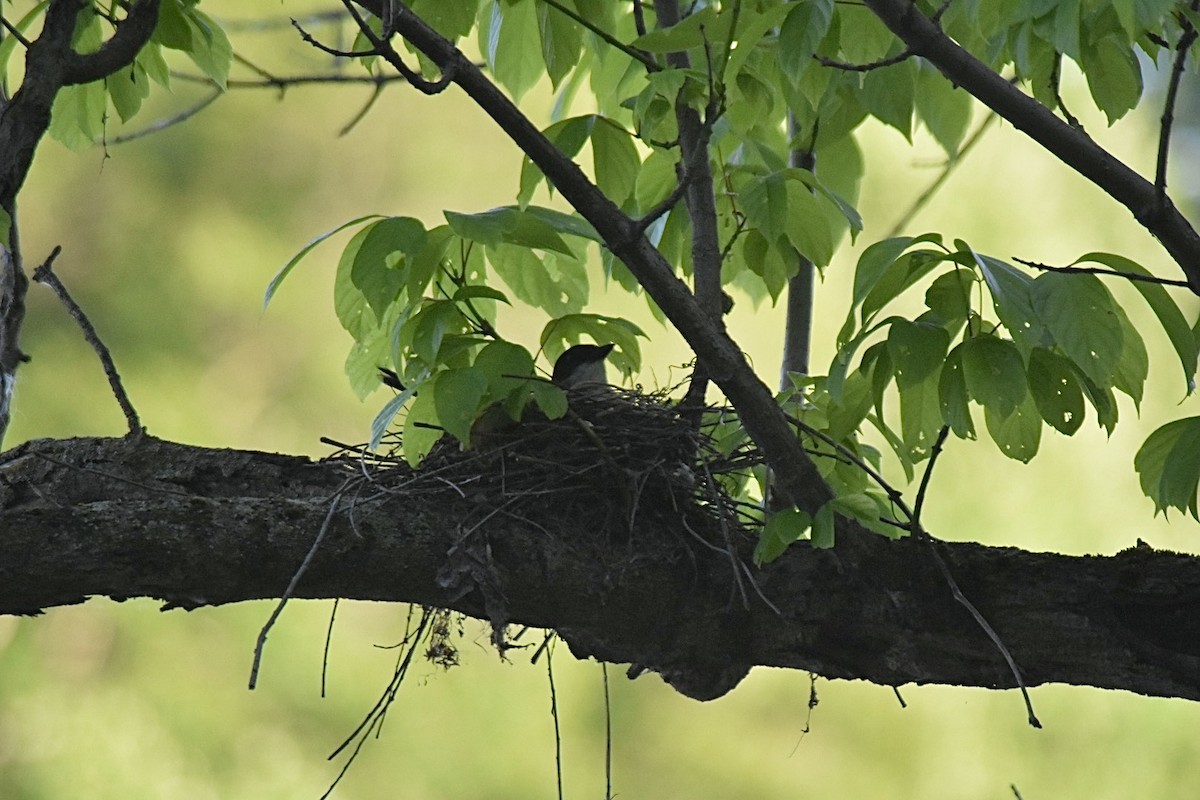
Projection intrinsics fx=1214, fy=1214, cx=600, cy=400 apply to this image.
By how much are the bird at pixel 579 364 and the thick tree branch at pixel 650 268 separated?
381mm

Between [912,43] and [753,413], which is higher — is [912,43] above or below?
above

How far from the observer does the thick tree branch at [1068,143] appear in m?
1.05

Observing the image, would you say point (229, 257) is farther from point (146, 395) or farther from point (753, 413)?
point (753, 413)

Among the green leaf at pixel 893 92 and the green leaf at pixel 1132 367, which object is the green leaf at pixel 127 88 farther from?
the green leaf at pixel 1132 367

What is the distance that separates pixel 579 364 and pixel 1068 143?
0.75m

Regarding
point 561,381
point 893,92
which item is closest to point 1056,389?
point 893,92

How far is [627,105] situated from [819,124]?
0.85 ft

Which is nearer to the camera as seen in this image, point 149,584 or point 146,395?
point 149,584

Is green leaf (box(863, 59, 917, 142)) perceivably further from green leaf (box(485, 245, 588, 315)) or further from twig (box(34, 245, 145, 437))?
twig (box(34, 245, 145, 437))

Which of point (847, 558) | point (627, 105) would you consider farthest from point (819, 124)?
point (847, 558)

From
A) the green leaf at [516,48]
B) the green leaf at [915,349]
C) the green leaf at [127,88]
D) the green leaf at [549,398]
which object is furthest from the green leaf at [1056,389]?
the green leaf at [127,88]

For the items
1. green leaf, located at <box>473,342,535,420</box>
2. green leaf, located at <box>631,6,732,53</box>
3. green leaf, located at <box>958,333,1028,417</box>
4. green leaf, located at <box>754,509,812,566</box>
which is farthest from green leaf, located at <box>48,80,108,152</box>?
green leaf, located at <box>958,333,1028,417</box>

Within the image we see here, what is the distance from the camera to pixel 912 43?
1.04 m

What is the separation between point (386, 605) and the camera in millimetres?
3566
